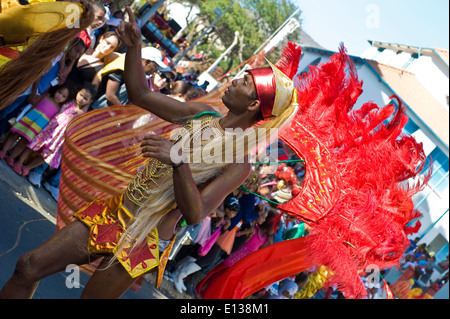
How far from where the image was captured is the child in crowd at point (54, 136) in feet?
17.7

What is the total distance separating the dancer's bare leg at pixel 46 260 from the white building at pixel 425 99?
19.9 m

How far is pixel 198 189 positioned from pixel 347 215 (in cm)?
142

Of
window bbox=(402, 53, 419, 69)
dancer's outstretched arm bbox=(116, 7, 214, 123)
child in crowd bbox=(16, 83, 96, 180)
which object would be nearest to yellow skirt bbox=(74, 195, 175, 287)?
dancer's outstretched arm bbox=(116, 7, 214, 123)

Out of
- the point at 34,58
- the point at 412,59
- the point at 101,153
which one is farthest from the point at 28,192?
the point at 412,59

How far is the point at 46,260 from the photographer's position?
2.59 m

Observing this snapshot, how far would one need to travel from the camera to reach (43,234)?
15.6 feet

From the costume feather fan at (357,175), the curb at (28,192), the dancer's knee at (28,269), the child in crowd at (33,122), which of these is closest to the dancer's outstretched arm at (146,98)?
the dancer's knee at (28,269)

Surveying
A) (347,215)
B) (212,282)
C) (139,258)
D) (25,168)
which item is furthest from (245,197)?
(139,258)

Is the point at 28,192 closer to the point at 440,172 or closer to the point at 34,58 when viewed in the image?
the point at 34,58

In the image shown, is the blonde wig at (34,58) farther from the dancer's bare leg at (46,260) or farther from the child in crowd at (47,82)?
the child in crowd at (47,82)

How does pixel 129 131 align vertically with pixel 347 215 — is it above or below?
below

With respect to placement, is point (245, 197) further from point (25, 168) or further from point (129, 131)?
point (129, 131)

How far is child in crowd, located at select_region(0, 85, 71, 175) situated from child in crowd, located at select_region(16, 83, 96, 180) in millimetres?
48

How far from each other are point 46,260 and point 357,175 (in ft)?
7.59
